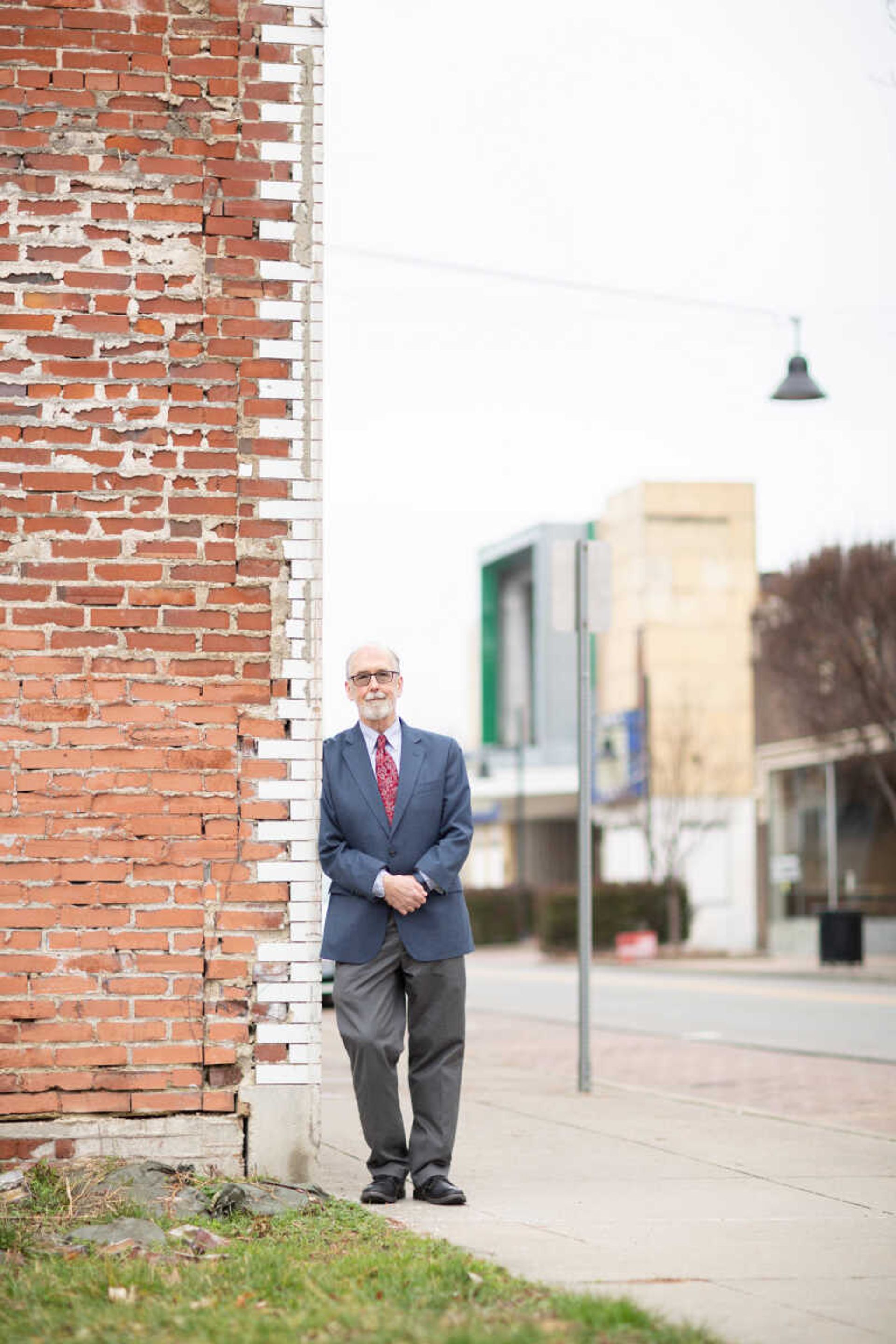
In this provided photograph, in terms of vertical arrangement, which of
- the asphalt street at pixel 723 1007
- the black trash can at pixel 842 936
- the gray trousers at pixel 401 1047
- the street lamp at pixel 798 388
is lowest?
the asphalt street at pixel 723 1007

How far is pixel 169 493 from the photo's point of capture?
743 centimetres

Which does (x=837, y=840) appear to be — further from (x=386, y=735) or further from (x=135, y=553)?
(x=135, y=553)

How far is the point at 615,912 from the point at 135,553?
3759 cm

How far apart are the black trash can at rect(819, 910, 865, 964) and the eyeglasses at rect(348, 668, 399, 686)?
2698 cm

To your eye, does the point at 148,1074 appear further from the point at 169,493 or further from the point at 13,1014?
the point at 169,493

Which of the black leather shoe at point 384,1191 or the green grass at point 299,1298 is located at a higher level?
the green grass at point 299,1298

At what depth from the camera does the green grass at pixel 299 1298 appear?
14.6 feet

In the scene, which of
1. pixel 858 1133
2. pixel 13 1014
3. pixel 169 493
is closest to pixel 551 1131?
pixel 858 1133

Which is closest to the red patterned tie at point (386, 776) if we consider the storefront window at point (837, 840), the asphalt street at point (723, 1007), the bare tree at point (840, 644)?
the asphalt street at point (723, 1007)

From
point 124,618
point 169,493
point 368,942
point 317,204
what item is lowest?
point 368,942

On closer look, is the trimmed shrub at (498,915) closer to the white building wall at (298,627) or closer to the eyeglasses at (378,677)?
the eyeglasses at (378,677)

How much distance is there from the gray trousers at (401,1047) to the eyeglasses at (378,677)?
943 millimetres

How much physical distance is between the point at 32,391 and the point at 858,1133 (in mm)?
5697

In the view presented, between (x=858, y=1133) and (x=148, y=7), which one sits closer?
(x=148, y=7)
